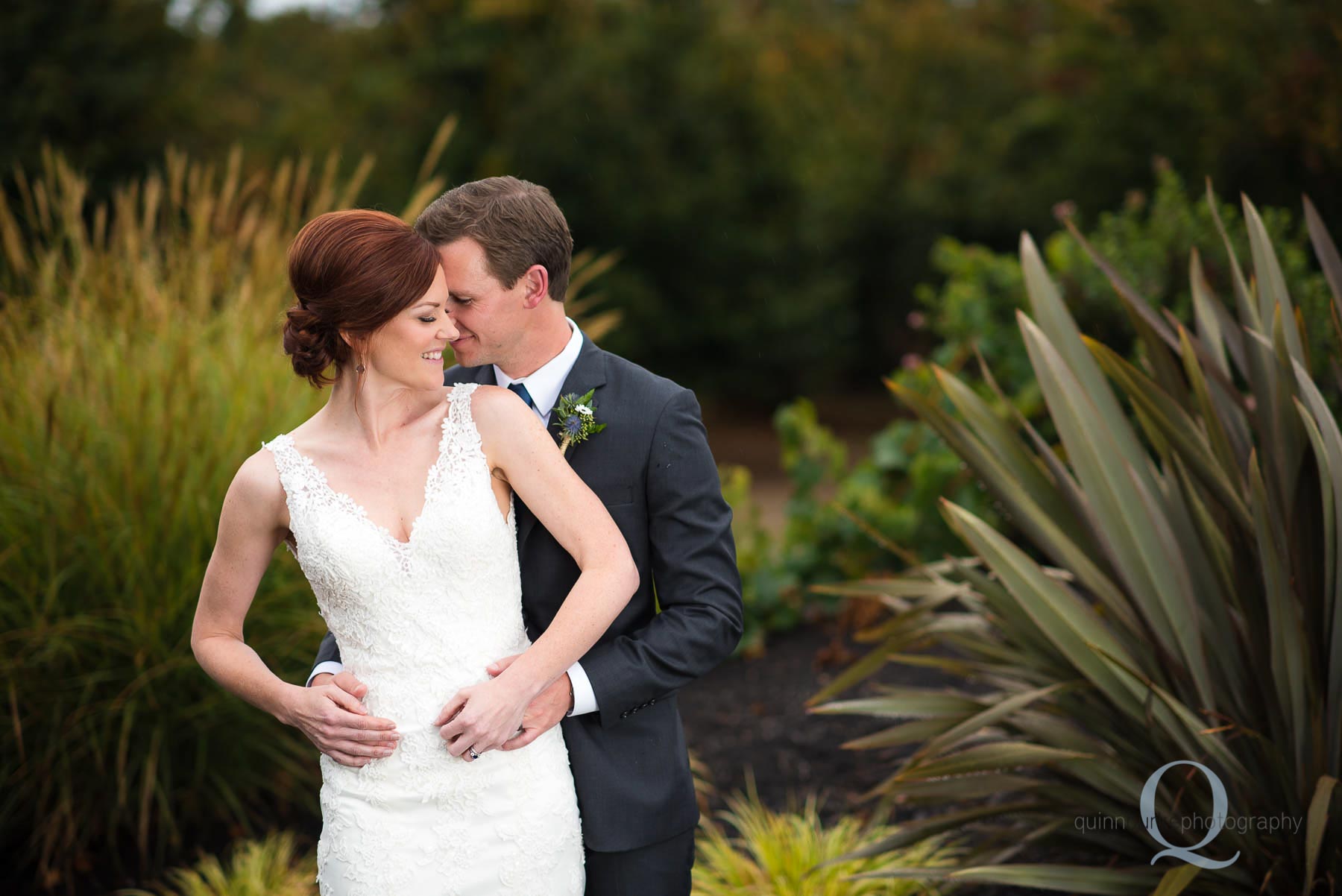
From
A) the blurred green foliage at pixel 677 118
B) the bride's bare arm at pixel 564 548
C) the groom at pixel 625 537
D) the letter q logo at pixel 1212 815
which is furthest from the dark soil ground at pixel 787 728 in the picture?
the blurred green foliage at pixel 677 118

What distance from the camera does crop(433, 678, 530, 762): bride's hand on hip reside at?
2088 mm

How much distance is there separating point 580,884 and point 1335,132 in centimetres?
850

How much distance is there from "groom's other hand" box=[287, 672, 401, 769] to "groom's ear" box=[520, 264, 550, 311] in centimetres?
79

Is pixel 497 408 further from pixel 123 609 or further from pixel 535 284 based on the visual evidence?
pixel 123 609

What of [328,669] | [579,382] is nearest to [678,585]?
[579,382]

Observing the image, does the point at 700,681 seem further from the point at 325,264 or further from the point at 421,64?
the point at 421,64

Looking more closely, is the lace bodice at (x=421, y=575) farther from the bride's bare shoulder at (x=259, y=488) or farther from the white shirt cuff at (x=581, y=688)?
the white shirt cuff at (x=581, y=688)

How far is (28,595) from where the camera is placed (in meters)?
3.85

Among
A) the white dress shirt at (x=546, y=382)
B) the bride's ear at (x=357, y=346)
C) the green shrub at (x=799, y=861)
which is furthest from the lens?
the green shrub at (x=799, y=861)

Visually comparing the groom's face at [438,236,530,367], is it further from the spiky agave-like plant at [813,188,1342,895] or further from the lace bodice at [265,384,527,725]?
the spiky agave-like plant at [813,188,1342,895]

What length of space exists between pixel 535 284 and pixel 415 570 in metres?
0.60

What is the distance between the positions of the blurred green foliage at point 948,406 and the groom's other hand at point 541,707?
9.98 feet

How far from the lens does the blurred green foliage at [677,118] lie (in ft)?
33.4

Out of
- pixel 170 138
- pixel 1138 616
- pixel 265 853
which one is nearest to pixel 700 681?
pixel 265 853
